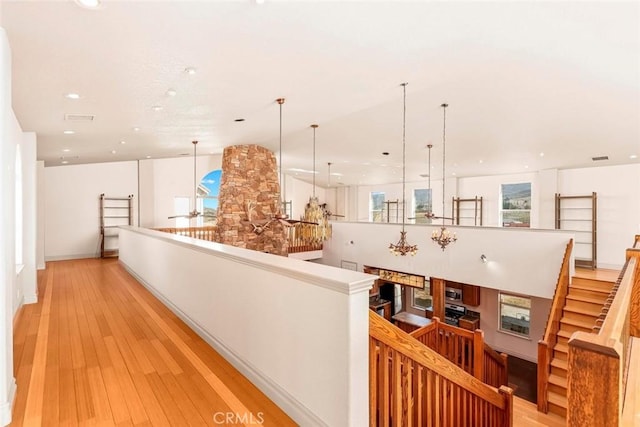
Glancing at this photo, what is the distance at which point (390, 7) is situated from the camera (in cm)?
263

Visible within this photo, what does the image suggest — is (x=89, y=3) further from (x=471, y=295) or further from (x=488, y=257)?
(x=471, y=295)

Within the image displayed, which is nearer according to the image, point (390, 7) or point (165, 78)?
point (390, 7)

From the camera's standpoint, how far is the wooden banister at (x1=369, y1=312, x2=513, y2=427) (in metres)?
2.13

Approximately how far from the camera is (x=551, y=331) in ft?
19.3

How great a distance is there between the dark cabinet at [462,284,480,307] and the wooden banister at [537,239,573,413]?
367cm

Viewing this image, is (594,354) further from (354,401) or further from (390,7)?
(390,7)

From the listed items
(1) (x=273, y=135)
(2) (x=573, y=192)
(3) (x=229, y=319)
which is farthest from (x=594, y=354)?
(2) (x=573, y=192)

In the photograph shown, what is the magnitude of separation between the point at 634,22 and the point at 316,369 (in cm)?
411

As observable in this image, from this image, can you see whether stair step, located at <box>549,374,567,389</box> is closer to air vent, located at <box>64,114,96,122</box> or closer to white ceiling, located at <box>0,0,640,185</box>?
white ceiling, located at <box>0,0,640,185</box>

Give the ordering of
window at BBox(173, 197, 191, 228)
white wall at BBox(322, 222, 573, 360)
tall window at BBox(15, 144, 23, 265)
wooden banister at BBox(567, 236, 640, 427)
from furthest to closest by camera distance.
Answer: window at BBox(173, 197, 191, 228)
white wall at BBox(322, 222, 573, 360)
tall window at BBox(15, 144, 23, 265)
wooden banister at BBox(567, 236, 640, 427)

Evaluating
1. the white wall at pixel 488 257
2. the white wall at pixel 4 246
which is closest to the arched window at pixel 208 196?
the white wall at pixel 488 257

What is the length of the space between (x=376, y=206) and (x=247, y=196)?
7661 millimetres

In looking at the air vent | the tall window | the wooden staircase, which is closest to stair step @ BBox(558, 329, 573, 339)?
the wooden staircase

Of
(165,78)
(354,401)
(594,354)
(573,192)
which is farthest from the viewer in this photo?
(573,192)
